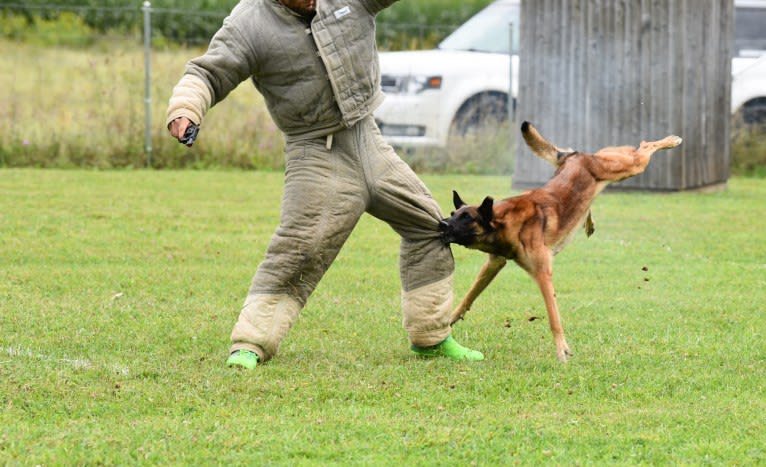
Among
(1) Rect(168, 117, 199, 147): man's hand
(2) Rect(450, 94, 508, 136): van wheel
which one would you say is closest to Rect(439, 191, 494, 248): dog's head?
(1) Rect(168, 117, 199, 147): man's hand

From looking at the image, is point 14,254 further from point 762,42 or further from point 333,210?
point 762,42

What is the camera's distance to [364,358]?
6.67 metres

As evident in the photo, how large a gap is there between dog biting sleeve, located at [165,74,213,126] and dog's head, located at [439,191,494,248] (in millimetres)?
1303

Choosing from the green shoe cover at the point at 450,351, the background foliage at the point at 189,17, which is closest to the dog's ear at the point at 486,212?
the green shoe cover at the point at 450,351

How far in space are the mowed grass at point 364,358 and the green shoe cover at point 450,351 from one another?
0.15 metres

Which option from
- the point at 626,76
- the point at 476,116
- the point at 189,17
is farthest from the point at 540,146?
the point at 189,17

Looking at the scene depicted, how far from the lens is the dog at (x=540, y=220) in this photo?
6508 millimetres

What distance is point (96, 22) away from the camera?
22.4m

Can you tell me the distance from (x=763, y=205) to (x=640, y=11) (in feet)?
7.93

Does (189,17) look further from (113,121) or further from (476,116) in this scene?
(476,116)

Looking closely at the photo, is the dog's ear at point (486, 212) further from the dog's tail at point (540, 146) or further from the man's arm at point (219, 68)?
the man's arm at point (219, 68)

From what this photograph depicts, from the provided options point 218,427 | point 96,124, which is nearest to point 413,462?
point 218,427

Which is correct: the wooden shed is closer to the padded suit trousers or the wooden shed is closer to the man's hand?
the padded suit trousers

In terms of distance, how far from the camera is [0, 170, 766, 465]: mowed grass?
498cm
